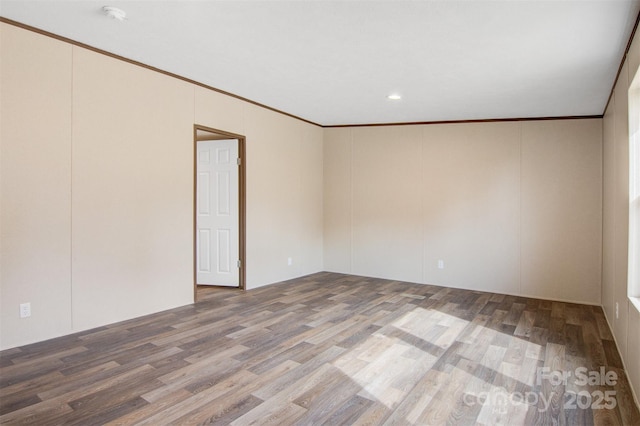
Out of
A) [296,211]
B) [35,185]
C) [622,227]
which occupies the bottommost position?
[622,227]

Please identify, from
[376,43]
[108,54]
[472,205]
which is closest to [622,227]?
[376,43]

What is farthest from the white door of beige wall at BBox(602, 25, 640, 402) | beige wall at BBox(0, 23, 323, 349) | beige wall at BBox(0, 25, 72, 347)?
beige wall at BBox(602, 25, 640, 402)

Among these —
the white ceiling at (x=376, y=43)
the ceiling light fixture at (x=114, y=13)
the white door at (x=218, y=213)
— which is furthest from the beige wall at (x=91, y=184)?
the ceiling light fixture at (x=114, y=13)

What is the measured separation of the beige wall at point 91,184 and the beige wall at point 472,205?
7.91ft

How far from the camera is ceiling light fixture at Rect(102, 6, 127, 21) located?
2623 mm

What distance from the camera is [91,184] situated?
3418mm

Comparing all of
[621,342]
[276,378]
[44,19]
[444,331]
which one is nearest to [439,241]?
[444,331]

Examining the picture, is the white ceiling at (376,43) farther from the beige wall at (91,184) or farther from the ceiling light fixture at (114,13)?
the beige wall at (91,184)

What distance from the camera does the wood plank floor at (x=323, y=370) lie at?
7.16 feet

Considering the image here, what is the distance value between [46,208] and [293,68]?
2460 mm

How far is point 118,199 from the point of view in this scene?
3625mm

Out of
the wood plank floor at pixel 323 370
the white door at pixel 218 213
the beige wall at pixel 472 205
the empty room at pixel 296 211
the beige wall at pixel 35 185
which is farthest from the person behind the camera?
the white door at pixel 218 213

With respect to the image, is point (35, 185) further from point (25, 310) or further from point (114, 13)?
point (114, 13)

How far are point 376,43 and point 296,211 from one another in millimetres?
3412
